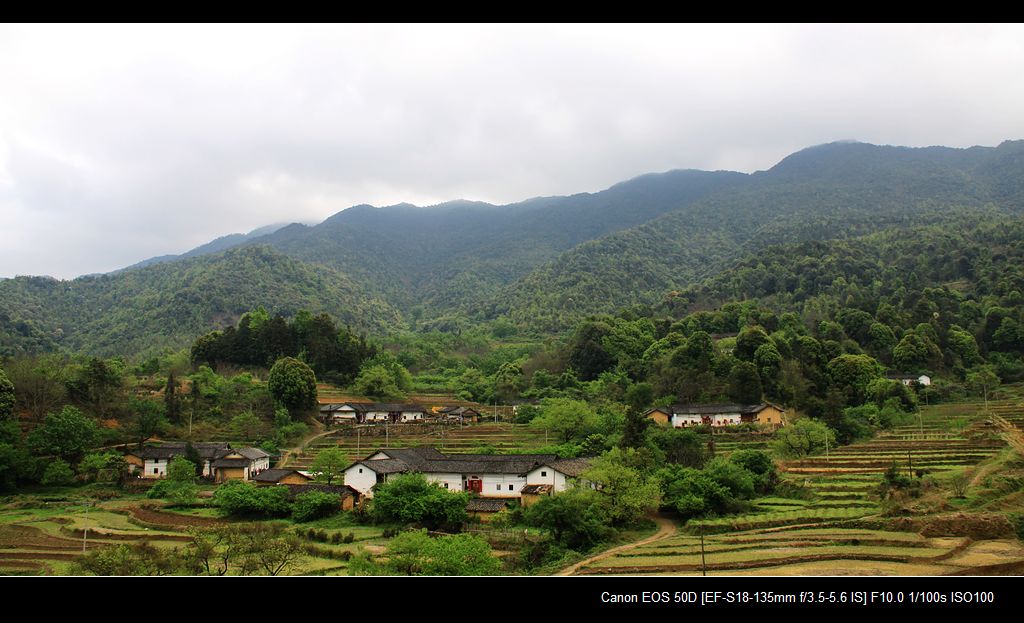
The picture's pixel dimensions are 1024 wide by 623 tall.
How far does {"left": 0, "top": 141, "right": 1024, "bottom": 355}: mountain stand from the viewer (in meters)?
81.6

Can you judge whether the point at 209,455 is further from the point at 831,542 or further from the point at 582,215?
the point at 582,215

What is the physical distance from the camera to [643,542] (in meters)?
21.4

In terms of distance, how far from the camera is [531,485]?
2747 centimetres

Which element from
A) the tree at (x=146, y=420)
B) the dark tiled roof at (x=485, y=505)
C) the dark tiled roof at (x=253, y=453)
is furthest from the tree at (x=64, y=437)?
the dark tiled roof at (x=485, y=505)

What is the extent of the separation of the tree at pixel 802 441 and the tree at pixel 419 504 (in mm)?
16984

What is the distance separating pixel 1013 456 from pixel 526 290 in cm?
8771

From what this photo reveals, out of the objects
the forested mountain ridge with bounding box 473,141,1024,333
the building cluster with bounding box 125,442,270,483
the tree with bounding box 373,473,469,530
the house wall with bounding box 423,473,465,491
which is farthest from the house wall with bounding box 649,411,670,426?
the forested mountain ridge with bounding box 473,141,1024,333

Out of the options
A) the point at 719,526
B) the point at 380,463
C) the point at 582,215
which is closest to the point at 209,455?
the point at 380,463

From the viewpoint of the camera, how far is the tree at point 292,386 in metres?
43.2

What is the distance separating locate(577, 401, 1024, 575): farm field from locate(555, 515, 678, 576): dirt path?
0.37m

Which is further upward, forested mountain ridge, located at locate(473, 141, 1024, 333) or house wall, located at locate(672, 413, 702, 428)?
forested mountain ridge, located at locate(473, 141, 1024, 333)

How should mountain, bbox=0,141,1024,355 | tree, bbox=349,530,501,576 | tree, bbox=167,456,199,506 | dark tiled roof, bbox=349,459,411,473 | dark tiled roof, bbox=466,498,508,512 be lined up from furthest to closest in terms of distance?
mountain, bbox=0,141,1024,355 → dark tiled roof, bbox=349,459,411,473 → tree, bbox=167,456,199,506 → dark tiled roof, bbox=466,498,508,512 → tree, bbox=349,530,501,576

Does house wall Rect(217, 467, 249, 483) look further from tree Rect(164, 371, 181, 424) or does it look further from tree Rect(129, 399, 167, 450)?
Answer: tree Rect(164, 371, 181, 424)

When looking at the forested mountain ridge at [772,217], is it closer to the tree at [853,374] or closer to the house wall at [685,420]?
the tree at [853,374]
